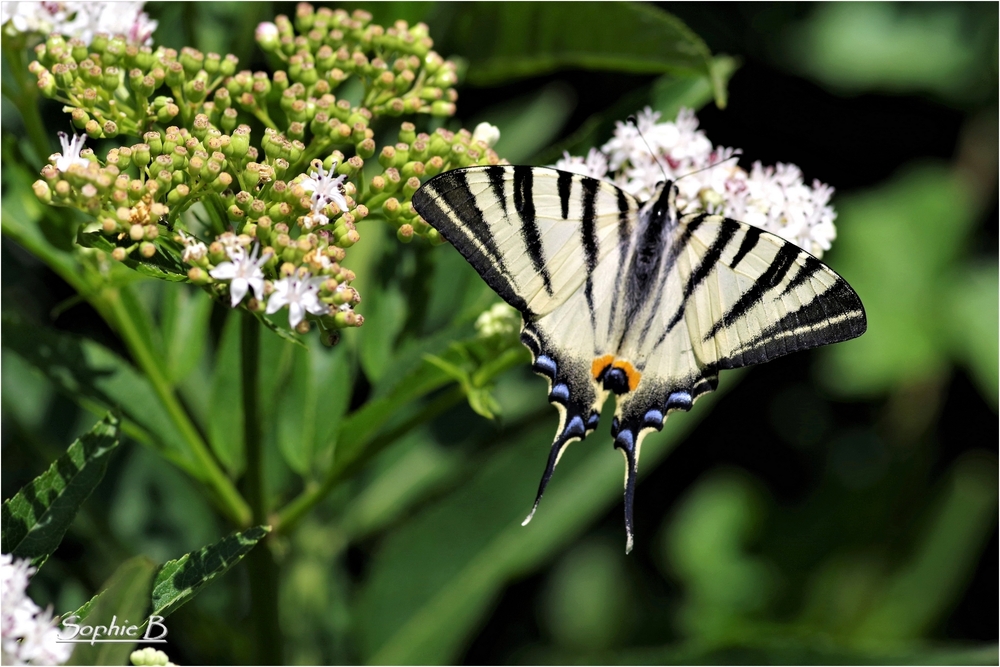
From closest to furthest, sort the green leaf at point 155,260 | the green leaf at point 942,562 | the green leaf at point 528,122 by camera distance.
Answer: the green leaf at point 155,260 < the green leaf at point 528,122 < the green leaf at point 942,562

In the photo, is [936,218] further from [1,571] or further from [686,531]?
[1,571]

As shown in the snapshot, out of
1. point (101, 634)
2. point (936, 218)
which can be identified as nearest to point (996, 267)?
point (936, 218)

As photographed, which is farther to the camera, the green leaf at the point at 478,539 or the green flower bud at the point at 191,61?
the green leaf at the point at 478,539

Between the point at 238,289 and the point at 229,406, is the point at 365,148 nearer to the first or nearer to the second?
the point at 238,289

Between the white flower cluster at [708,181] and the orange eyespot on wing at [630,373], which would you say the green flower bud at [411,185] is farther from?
the orange eyespot on wing at [630,373]

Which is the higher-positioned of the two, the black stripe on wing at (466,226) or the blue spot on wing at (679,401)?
the black stripe on wing at (466,226)

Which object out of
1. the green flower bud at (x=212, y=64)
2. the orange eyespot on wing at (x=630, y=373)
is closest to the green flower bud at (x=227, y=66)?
the green flower bud at (x=212, y=64)
